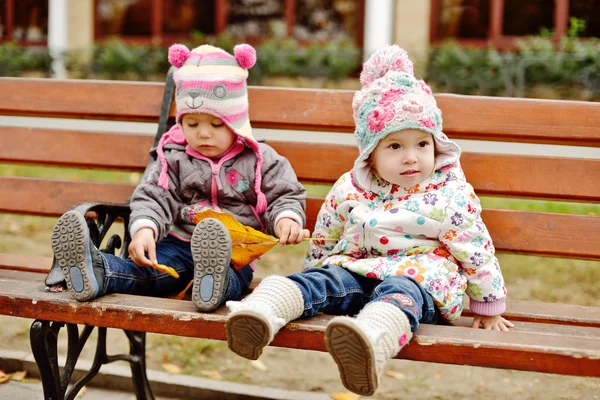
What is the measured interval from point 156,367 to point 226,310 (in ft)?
4.47

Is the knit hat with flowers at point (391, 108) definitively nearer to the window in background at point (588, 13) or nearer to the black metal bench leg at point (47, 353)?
the black metal bench leg at point (47, 353)

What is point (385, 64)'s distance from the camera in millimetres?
2453

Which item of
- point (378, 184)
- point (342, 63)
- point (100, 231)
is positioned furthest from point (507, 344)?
point (342, 63)

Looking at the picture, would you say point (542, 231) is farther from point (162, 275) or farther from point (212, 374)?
point (212, 374)

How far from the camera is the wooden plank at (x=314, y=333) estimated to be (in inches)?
74.4

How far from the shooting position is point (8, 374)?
10.6 ft

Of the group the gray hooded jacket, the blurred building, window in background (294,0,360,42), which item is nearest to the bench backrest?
the gray hooded jacket

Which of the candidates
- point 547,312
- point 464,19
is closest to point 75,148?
point 547,312

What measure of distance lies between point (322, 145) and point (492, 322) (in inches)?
39.5

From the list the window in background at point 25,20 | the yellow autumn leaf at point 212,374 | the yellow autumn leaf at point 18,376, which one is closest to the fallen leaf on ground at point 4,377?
the yellow autumn leaf at point 18,376

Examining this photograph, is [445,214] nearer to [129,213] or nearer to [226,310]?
[226,310]

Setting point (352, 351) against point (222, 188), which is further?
point (222, 188)

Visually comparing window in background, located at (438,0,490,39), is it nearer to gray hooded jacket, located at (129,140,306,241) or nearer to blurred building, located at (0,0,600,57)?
blurred building, located at (0,0,600,57)

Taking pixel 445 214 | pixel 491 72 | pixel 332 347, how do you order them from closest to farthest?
pixel 332 347
pixel 445 214
pixel 491 72
